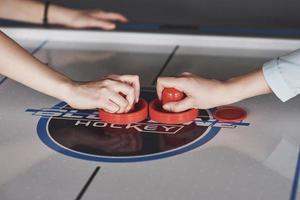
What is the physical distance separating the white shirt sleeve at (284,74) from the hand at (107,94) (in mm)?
284

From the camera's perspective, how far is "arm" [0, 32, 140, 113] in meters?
1.45

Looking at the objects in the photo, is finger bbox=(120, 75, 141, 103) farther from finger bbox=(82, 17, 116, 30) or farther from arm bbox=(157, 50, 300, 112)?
finger bbox=(82, 17, 116, 30)

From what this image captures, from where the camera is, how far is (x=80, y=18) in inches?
81.0

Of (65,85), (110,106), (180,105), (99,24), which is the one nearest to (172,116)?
(180,105)

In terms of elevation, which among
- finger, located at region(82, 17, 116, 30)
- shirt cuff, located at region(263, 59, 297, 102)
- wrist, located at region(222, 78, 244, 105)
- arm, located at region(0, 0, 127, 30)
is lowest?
wrist, located at region(222, 78, 244, 105)

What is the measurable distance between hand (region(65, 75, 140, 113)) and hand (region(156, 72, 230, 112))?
0.07 m

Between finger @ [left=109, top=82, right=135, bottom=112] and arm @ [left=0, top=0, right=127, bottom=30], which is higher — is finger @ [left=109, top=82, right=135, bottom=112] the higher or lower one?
the lower one

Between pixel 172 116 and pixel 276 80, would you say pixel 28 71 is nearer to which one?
pixel 172 116

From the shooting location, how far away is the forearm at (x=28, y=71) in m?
1.45

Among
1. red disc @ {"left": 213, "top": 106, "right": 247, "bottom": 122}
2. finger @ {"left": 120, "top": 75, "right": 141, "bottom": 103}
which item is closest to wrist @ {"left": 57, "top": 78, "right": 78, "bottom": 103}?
finger @ {"left": 120, "top": 75, "right": 141, "bottom": 103}

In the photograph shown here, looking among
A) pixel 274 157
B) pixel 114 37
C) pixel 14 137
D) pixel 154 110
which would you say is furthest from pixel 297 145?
pixel 114 37

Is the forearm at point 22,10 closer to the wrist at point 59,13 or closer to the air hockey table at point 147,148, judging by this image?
the wrist at point 59,13

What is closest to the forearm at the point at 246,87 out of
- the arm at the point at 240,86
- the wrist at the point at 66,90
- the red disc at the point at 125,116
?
the arm at the point at 240,86

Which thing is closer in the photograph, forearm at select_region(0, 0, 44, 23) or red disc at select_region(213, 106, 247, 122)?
red disc at select_region(213, 106, 247, 122)
